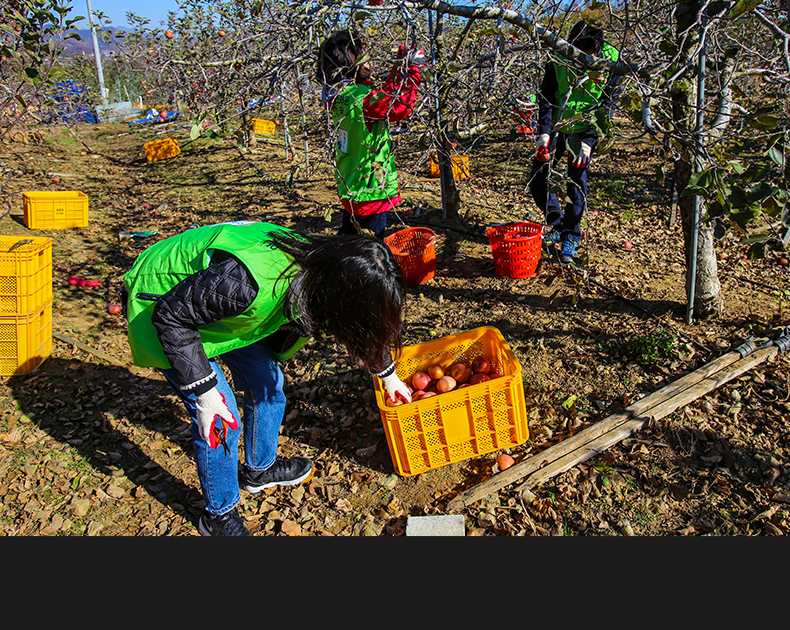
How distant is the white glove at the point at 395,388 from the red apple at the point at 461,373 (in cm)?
50

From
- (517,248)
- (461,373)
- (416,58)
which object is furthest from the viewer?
(517,248)

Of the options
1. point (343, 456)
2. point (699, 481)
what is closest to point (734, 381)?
point (699, 481)

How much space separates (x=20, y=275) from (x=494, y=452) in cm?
313

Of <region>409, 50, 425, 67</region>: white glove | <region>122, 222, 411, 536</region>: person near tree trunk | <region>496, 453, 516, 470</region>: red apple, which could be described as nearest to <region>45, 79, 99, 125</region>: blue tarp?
<region>409, 50, 425, 67</region>: white glove

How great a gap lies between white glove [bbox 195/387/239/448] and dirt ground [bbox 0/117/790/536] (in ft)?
2.68

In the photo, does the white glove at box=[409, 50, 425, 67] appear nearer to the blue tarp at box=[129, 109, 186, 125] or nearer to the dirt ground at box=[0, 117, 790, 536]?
the dirt ground at box=[0, 117, 790, 536]

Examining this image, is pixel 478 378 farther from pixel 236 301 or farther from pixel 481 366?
pixel 236 301

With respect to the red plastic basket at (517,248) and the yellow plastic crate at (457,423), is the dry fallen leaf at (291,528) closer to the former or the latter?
the yellow plastic crate at (457,423)

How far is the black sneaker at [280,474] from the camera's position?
278 cm

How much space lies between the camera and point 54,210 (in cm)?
662

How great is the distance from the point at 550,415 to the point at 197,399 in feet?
6.17

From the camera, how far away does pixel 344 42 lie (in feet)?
10.6

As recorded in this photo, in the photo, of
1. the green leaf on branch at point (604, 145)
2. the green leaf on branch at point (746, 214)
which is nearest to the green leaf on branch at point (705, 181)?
the green leaf on branch at point (746, 214)

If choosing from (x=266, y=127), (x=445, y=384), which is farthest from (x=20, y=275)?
(x=266, y=127)
